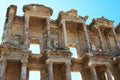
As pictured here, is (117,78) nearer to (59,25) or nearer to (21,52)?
(59,25)

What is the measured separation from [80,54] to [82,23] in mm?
3298

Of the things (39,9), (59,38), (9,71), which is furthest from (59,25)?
(9,71)

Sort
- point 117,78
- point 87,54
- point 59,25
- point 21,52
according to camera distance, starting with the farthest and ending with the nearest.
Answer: point 59,25, point 117,78, point 87,54, point 21,52

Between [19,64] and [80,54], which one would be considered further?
[80,54]

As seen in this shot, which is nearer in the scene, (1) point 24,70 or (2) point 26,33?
(1) point 24,70

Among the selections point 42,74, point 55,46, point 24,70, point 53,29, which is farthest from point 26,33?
point 42,74

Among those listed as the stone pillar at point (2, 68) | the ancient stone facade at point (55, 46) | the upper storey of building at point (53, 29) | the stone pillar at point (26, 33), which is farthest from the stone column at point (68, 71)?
the stone pillar at point (2, 68)

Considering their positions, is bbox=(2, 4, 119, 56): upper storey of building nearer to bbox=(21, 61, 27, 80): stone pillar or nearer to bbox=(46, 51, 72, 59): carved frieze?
bbox=(46, 51, 72, 59): carved frieze

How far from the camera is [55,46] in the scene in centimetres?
1752

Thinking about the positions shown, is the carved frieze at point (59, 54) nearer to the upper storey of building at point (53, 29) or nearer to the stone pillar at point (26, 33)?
the upper storey of building at point (53, 29)

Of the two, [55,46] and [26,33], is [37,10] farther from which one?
[55,46]

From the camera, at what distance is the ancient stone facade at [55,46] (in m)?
14.7

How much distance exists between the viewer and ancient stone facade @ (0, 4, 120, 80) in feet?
48.3

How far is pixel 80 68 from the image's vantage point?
16844mm
